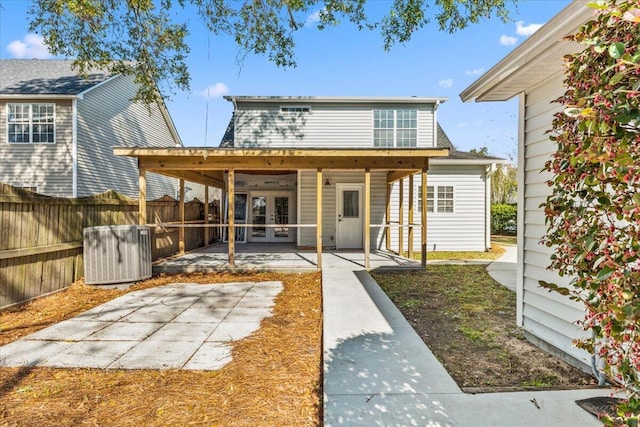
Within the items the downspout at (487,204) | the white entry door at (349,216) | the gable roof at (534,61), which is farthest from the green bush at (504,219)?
the gable roof at (534,61)

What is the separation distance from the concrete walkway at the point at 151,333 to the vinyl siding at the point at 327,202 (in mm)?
5333

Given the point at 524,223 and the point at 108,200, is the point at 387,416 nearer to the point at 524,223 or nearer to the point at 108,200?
the point at 524,223

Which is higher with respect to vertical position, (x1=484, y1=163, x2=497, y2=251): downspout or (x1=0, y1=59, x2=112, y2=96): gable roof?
(x1=0, y1=59, x2=112, y2=96): gable roof

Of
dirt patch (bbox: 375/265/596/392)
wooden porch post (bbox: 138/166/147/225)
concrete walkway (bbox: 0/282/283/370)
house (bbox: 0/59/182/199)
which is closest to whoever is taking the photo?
dirt patch (bbox: 375/265/596/392)

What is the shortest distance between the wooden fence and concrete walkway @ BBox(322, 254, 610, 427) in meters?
4.82

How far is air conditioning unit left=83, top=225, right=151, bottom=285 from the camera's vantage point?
632 cm

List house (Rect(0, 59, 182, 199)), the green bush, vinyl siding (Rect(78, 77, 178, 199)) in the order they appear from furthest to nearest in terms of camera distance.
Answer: the green bush, vinyl siding (Rect(78, 77, 178, 199)), house (Rect(0, 59, 182, 199))

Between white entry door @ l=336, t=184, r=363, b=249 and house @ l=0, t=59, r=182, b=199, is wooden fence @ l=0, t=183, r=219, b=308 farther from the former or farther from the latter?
white entry door @ l=336, t=184, r=363, b=249

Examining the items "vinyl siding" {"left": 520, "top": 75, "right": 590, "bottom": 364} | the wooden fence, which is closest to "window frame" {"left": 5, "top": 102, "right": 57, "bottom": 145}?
the wooden fence

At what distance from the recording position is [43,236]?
222 inches

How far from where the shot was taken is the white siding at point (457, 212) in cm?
1173

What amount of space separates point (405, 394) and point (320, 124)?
1051cm

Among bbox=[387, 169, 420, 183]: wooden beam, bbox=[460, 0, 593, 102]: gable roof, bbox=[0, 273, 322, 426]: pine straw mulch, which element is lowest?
bbox=[0, 273, 322, 426]: pine straw mulch

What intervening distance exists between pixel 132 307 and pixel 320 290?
123 inches
